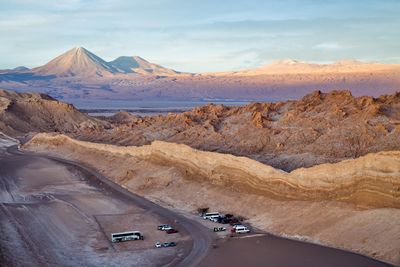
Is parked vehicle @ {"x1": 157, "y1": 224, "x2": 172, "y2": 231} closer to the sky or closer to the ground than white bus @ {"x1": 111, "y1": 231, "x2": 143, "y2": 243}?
closer to the ground

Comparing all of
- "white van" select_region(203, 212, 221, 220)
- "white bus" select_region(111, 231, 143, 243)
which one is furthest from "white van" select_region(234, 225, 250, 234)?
"white bus" select_region(111, 231, 143, 243)

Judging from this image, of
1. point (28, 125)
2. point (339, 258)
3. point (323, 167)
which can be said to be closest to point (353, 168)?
point (323, 167)

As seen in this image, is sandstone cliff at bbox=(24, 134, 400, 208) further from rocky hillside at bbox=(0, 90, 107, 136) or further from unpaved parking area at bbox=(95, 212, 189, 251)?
rocky hillside at bbox=(0, 90, 107, 136)

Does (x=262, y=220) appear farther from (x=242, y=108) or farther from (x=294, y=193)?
(x=242, y=108)

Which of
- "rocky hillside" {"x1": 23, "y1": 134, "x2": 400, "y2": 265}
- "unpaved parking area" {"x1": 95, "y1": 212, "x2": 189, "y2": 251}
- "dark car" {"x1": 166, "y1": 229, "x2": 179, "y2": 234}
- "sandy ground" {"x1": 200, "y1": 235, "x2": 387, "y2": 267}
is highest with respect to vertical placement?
"rocky hillside" {"x1": 23, "y1": 134, "x2": 400, "y2": 265}

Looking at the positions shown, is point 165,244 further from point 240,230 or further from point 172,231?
point 240,230
